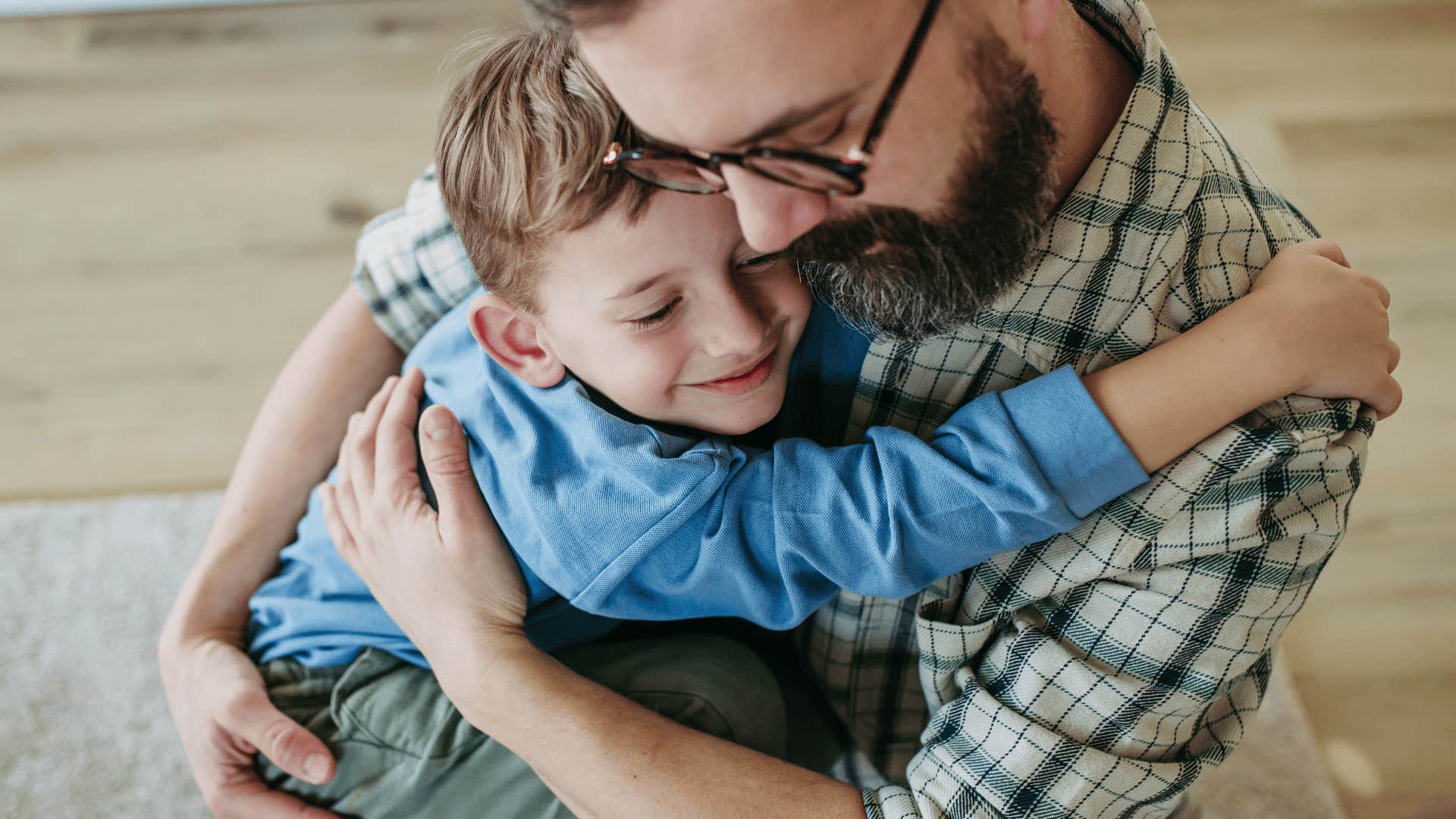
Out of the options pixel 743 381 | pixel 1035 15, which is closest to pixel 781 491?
pixel 743 381

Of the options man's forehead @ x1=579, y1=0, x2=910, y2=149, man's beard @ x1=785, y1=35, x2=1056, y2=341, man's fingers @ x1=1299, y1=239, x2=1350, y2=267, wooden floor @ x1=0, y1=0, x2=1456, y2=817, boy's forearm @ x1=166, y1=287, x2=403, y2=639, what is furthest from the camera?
wooden floor @ x1=0, y1=0, x2=1456, y2=817

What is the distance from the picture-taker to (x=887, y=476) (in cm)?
106

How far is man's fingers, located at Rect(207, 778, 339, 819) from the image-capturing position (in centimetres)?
136

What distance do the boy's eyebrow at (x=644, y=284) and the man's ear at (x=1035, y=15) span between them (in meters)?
0.35

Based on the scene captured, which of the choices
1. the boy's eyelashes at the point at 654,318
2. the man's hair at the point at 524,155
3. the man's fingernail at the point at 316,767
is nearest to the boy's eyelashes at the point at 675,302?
the boy's eyelashes at the point at 654,318

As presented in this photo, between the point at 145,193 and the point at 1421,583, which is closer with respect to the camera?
the point at 1421,583

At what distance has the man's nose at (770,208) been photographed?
0.90 m

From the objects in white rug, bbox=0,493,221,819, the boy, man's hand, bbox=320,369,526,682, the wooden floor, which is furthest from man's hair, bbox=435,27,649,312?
the wooden floor

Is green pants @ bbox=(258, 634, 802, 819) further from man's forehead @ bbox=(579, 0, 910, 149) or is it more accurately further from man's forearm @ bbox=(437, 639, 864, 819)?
man's forehead @ bbox=(579, 0, 910, 149)

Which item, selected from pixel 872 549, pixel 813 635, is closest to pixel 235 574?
pixel 813 635

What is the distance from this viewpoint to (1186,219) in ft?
3.39

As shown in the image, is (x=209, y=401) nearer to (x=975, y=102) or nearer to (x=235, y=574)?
(x=235, y=574)

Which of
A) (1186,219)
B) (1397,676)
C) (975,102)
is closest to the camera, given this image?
(975,102)

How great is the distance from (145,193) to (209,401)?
2.03ft
